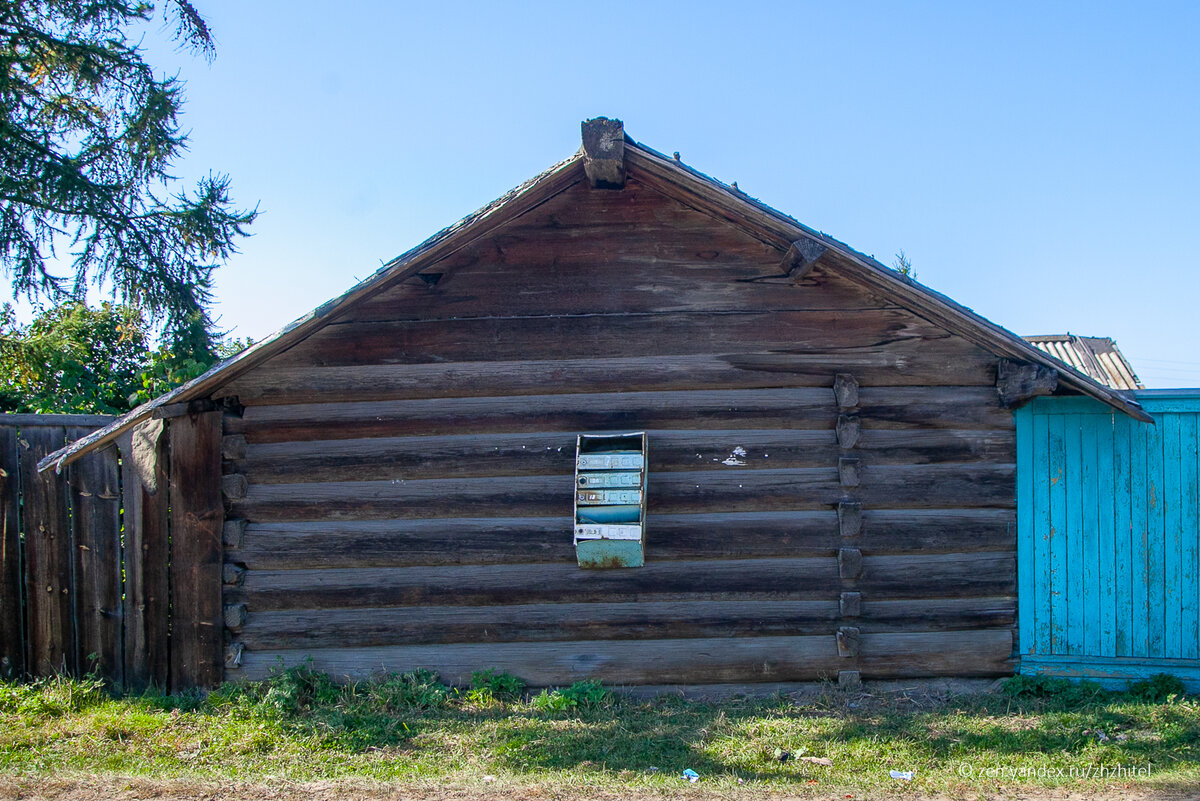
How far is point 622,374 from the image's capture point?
21.1 ft

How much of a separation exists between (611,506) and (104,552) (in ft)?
13.5

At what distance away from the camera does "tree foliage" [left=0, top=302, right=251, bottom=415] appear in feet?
36.7

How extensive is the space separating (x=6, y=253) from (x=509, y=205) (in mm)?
10521

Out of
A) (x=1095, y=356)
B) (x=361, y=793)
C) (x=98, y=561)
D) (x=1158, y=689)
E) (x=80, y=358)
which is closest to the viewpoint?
(x=361, y=793)

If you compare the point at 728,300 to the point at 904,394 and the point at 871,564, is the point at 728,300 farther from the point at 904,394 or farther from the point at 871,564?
the point at 871,564

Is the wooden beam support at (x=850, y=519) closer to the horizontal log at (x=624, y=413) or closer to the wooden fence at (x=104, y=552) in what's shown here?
the horizontal log at (x=624, y=413)

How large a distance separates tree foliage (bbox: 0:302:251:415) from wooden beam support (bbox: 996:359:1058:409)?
880cm

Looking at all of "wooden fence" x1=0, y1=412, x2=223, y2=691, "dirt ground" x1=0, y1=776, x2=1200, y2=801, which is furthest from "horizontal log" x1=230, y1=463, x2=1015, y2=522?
"dirt ground" x1=0, y1=776, x2=1200, y2=801

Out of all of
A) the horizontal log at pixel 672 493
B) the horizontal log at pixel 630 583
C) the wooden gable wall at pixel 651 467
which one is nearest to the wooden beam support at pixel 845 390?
the wooden gable wall at pixel 651 467

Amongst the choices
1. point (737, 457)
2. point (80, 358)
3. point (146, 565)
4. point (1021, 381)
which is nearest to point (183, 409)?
point (146, 565)

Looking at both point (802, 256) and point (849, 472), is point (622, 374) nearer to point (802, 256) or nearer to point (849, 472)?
point (802, 256)

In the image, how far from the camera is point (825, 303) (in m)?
6.44

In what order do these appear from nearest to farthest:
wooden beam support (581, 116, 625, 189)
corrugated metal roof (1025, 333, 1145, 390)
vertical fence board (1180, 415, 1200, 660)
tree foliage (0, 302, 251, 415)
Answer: wooden beam support (581, 116, 625, 189) → vertical fence board (1180, 415, 1200, 660) → tree foliage (0, 302, 251, 415) → corrugated metal roof (1025, 333, 1145, 390)

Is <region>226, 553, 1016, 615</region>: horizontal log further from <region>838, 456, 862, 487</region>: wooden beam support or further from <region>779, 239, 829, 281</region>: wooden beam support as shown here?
<region>779, 239, 829, 281</region>: wooden beam support
